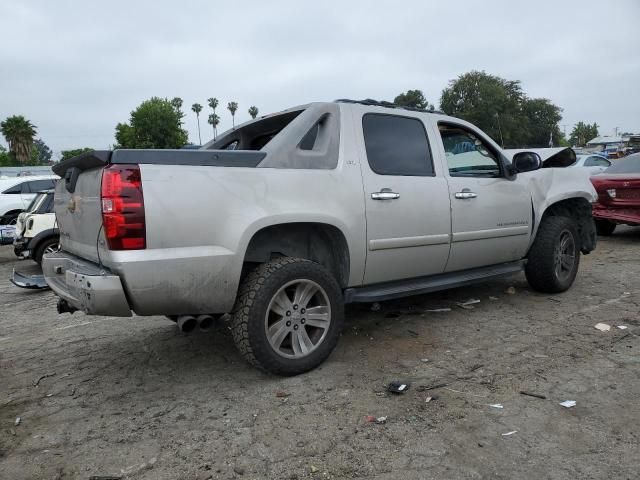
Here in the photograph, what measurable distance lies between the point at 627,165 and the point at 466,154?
5849 millimetres

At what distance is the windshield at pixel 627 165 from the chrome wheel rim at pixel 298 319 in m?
7.53

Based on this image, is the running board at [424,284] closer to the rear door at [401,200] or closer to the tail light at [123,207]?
the rear door at [401,200]

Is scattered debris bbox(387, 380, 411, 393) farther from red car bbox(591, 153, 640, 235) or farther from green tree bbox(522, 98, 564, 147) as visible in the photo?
green tree bbox(522, 98, 564, 147)

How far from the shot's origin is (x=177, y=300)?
9.77 ft

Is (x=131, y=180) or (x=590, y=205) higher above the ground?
(x=131, y=180)

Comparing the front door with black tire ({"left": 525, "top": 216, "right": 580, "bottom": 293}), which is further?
black tire ({"left": 525, "top": 216, "right": 580, "bottom": 293})

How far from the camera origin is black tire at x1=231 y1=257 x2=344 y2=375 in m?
3.13

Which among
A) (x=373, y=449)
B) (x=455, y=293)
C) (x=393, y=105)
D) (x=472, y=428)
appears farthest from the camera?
(x=455, y=293)

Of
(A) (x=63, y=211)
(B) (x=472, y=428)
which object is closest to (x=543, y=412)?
(B) (x=472, y=428)

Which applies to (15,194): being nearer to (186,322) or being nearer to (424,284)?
(186,322)

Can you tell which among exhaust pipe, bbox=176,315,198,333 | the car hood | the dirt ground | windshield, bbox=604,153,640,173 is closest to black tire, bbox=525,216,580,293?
the dirt ground

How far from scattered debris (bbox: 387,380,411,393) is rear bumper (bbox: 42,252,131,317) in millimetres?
1653

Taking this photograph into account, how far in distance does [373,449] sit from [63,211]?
2.77 meters

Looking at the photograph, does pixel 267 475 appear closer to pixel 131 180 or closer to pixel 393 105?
pixel 131 180
